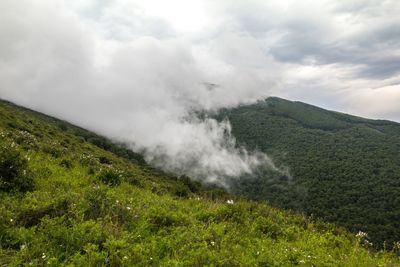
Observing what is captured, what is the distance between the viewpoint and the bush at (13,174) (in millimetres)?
8375

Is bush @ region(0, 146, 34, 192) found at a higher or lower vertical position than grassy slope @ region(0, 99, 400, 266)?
higher

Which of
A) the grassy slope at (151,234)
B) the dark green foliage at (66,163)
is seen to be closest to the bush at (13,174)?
the grassy slope at (151,234)

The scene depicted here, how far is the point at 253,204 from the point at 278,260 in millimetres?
3978

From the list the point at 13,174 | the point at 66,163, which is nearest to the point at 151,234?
the point at 13,174

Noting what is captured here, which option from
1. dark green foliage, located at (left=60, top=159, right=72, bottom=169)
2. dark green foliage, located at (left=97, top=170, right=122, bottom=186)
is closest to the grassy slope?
dark green foliage, located at (left=97, top=170, right=122, bottom=186)

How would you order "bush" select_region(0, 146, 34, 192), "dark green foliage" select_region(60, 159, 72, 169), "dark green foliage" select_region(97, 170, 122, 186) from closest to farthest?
"bush" select_region(0, 146, 34, 192) → "dark green foliage" select_region(97, 170, 122, 186) → "dark green foliage" select_region(60, 159, 72, 169)

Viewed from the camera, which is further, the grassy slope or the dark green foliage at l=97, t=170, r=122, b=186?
the dark green foliage at l=97, t=170, r=122, b=186

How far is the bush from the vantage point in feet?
27.5

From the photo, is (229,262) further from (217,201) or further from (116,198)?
(217,201)

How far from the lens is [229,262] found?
6.03 metres

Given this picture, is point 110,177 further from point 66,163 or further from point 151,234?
point 151,234

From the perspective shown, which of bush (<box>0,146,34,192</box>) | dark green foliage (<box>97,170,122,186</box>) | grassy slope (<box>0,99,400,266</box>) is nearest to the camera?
grassy slope (<box>0,99,400,266</box>)

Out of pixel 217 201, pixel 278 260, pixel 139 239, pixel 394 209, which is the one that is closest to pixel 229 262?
pixel 278 260

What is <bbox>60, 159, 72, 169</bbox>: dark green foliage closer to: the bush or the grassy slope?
the grassy slope
